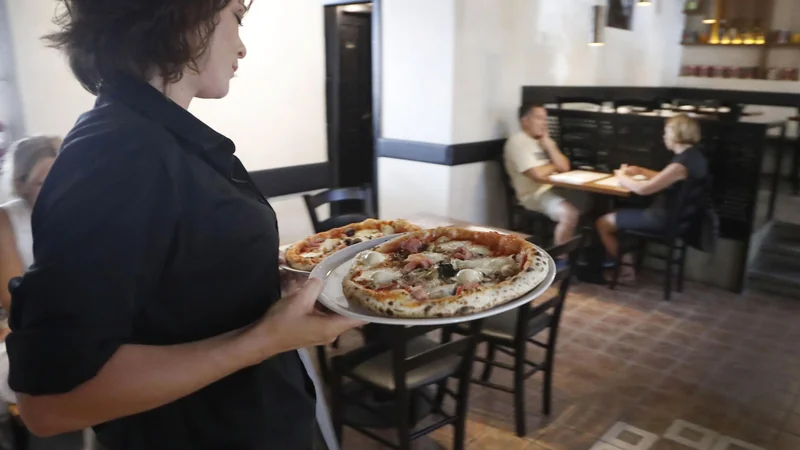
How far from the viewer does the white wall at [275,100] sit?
10.4 feet

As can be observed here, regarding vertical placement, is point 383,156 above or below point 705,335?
above

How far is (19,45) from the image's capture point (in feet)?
9.61

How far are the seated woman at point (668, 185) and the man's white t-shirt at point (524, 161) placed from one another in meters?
0.51

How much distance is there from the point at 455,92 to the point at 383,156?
79 cm

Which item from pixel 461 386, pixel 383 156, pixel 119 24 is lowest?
pixel 461 386

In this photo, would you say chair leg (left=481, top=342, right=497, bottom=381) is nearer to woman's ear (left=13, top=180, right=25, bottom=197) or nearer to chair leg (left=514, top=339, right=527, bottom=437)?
chair leg (left=514, top=339, right=527, bottom=437)

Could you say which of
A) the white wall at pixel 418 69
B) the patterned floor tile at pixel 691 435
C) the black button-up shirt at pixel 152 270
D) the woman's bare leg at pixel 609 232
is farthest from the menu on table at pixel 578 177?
the black button-up shirt at pixel 152 270

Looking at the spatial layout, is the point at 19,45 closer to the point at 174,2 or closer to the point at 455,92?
the point at 455,92

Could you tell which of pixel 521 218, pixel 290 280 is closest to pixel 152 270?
pixel 290 280

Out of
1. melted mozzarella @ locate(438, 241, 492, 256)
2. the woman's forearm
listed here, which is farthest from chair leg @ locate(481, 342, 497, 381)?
the woman's forearm

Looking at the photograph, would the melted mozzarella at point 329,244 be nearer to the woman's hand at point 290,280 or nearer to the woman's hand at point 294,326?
the woman's hand at point 290,280

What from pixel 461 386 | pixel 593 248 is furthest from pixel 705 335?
pixel 461 386

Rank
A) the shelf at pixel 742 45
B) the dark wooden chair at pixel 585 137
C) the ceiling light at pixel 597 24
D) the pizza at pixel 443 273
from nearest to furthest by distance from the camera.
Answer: the pizza at pixel 443 273 → the dark wooden chair at pixel 585 137 → the ceiling light at pixel 597 24 → the shelf at pixel 742 45

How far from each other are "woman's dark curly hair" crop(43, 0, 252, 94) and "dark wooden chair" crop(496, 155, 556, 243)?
3.78 meters
